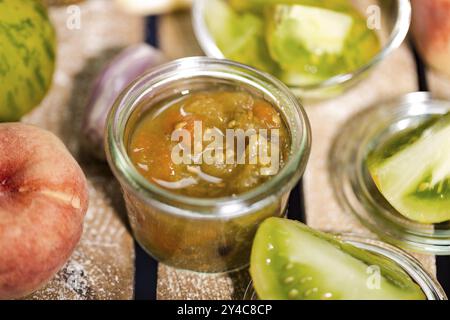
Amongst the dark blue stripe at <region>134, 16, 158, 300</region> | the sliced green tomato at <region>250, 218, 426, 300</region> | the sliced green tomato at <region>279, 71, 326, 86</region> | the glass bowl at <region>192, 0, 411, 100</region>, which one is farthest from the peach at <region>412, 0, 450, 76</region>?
the dark blue stripe at <region>134, 16, 158, 300</region>

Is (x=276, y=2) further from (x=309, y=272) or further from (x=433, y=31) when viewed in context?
(x=309, y=272)

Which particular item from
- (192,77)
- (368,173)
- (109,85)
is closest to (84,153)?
(109,85)

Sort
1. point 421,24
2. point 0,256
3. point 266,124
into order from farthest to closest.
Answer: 1. point 421,24
2. point 266,124
3. point 0,256

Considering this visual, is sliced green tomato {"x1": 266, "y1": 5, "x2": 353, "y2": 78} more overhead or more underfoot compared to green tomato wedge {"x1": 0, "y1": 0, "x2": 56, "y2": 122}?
more overhead

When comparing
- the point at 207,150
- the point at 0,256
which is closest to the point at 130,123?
the point at 207,150

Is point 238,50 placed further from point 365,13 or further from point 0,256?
point 0,256

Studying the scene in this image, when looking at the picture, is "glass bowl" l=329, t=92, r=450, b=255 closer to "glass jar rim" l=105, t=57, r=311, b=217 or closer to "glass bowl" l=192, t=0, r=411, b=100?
"glass bowl" l=192, t=0, r=411, b=100
